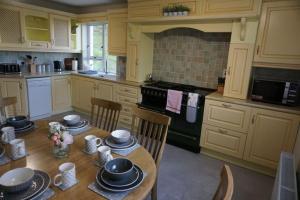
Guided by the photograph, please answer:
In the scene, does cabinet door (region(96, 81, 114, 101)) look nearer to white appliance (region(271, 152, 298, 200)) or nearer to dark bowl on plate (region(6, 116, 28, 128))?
dark bowl on plate (region(6, 116, 28, 128))

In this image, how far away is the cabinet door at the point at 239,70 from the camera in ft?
8.21

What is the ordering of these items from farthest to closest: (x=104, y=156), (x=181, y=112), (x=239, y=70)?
A: 1. (x=181, y=112)
2. (x=239, y=70)
3. (x=104, y=156)

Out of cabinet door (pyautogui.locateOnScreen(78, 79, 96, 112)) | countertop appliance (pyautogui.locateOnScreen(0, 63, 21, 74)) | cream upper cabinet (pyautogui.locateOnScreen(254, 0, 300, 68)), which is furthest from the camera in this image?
cabinet door (pyautogui.locateOnScreen(78, 79, 96, 112))

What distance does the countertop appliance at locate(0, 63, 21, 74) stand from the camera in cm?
359

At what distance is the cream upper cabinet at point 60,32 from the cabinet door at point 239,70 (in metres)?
3.45

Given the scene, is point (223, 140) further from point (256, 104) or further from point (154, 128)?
point (154, 128)

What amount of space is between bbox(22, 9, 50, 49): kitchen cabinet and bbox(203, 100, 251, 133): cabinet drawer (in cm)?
340

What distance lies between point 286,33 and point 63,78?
3882 mm

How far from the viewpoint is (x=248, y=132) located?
248cm

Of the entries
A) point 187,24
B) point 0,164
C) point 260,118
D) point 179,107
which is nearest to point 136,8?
point 187,24

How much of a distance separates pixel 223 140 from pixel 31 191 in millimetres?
2332

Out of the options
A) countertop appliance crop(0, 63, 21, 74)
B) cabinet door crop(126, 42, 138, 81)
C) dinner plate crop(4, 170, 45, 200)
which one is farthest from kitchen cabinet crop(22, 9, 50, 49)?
dinner plate crop(4, 170, 45, 200)

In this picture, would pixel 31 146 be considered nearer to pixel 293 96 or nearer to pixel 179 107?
pixel 179 107

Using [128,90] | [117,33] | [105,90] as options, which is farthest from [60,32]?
[128,90]
